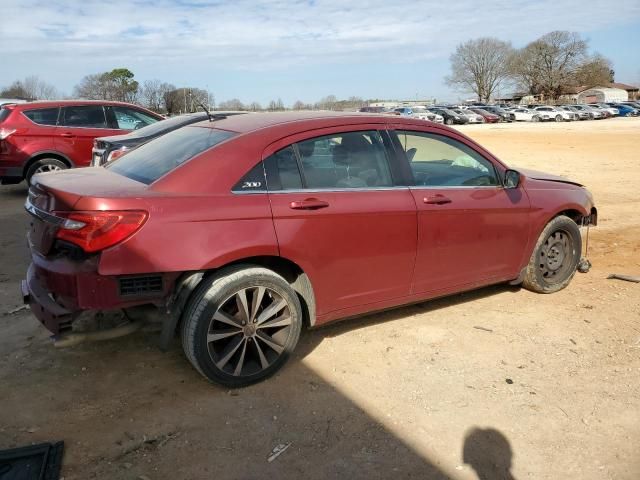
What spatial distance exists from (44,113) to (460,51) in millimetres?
105303

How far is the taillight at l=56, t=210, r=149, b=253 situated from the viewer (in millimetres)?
3064

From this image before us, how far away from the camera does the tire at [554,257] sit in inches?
196

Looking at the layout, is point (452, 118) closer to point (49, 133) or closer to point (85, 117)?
point (85, 117)

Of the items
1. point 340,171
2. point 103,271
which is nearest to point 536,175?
point 340,171

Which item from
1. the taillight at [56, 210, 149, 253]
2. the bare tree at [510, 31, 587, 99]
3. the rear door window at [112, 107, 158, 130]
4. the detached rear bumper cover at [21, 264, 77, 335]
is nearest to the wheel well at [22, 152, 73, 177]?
the rear door window at [112, 107, 158, 130]

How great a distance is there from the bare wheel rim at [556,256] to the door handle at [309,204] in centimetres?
236

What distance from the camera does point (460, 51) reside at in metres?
105

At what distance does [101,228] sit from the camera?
307 centimetres

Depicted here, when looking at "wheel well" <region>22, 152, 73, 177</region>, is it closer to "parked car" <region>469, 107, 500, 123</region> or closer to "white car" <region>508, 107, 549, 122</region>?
"parked car" <region>469, 107, 500, 123</region>

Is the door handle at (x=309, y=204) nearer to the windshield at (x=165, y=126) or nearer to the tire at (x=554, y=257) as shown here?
the tire at (x=554, y=257)

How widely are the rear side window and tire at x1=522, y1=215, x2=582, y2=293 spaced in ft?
28.1

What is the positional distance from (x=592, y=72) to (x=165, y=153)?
105145 millimetres

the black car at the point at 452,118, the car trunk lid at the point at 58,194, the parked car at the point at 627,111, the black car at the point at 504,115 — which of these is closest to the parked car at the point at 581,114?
the black car at the point at 504,115

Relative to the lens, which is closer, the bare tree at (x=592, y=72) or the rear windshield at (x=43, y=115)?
the rear windshield at (x=43, y=115)
